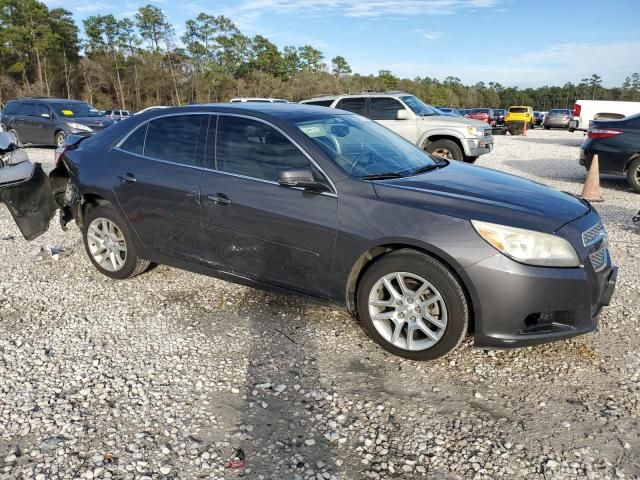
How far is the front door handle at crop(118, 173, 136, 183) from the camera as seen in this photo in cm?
436

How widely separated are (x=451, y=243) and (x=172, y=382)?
76.3 inches

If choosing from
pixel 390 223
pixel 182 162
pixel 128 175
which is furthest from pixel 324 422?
pixel 128 175

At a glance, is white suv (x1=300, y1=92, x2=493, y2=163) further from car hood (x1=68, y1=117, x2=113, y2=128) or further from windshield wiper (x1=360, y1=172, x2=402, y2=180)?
car hood (x1=68, y1=117, x2=113, y2=128)

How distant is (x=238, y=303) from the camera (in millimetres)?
4285

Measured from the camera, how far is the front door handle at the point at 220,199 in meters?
3.81

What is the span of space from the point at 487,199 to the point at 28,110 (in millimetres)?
17234

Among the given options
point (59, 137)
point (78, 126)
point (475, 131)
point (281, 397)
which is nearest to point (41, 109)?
point (59, 137)

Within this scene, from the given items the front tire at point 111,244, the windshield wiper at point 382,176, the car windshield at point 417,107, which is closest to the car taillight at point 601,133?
the car windshield at point 417,107

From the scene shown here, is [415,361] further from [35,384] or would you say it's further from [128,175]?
[128,175]

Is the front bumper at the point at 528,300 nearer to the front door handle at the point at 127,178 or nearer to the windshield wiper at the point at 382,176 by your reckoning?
the windshield wiper at the point at 382,176

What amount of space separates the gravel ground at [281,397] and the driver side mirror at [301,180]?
1104 mm

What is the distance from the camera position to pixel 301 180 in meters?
3.43

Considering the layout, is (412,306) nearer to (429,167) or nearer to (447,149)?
(429,167)

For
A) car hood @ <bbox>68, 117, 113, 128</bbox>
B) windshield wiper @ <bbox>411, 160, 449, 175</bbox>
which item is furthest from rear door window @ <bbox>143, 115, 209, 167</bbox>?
car hood @ <bbox>68, 117, 113, 128</bbox>
